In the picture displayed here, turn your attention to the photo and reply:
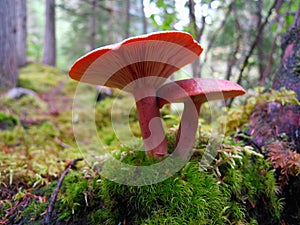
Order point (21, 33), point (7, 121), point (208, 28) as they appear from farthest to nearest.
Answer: point (21, 33), point (208, 28), point (7, 121)

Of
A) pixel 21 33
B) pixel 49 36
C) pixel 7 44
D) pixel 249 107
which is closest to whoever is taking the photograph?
pixel 249 107

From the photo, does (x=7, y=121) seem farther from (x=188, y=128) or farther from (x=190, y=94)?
(x=190, y=94)

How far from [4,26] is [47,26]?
5388 millimetres

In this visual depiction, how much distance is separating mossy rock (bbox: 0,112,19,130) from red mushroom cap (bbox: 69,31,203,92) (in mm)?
2491

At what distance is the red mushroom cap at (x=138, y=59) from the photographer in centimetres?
118

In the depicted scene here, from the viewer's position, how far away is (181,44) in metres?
1.34

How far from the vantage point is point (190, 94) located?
1.32 meters

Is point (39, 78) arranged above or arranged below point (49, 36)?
below

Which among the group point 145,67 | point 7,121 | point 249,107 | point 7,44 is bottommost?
point 7,121

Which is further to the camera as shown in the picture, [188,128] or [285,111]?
[285,111]

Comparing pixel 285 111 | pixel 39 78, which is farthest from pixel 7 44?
pixel 285 111

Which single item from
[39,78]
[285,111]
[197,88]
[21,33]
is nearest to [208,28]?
[39,78]

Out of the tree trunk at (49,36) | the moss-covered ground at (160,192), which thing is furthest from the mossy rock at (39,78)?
the moss-covered ground at (160,192)

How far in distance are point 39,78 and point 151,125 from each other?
6.22 meters
